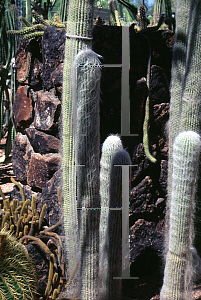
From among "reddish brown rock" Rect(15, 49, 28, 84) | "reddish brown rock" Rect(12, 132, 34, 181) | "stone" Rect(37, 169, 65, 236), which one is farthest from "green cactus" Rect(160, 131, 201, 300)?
"reddish brown rock" Rect(15, 49, 28, 84)

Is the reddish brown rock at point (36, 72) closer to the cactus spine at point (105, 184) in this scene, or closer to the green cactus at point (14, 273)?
the cactus spine at point (105, 184)

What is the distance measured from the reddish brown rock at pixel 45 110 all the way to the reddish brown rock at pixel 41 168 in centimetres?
21

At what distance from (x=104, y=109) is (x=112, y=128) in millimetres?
135

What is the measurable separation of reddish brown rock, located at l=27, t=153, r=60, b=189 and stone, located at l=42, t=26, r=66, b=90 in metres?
0.50

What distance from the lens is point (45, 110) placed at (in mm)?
2102

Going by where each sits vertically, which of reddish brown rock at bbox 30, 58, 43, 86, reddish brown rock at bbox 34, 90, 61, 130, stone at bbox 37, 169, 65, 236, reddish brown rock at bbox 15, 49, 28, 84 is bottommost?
stone at bbox 37, 169, 65, 236

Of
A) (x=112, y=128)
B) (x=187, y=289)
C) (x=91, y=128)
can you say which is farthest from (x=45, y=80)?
(x=187, y=289)

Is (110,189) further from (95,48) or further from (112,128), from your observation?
(95,48)

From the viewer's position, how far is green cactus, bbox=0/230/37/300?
51.1 inches

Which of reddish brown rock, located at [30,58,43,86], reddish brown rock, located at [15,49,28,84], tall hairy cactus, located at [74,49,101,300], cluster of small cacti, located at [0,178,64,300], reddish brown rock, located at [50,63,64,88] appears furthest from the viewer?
reddish brown rock, located at [15,49,28,84]

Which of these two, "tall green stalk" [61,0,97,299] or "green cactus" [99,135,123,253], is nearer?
"tall green stalk" [61,0,97,299]

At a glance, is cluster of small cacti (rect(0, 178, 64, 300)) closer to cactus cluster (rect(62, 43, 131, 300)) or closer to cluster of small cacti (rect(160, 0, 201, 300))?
cactus cluster (rect(62, 43, 131, 300))

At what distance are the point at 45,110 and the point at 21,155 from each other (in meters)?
0.52

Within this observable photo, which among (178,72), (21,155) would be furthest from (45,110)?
(178,72)
